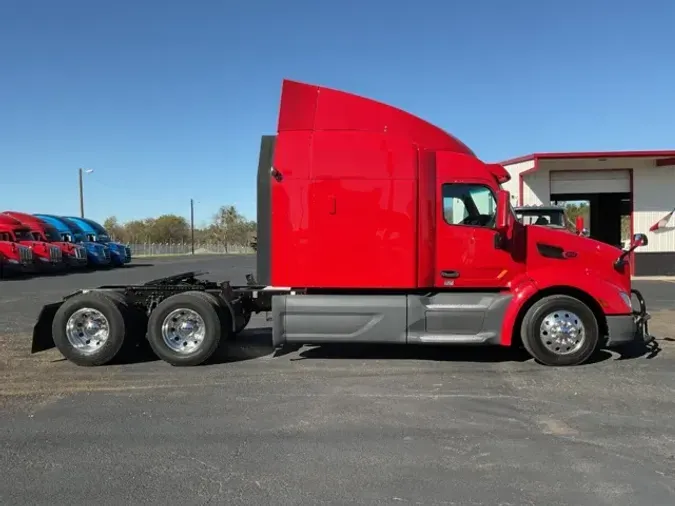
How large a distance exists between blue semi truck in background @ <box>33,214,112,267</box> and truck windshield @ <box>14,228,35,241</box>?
328 centimetres

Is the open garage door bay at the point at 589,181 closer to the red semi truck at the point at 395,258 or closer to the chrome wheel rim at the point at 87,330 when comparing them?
the red semi truck at the point at 395,258

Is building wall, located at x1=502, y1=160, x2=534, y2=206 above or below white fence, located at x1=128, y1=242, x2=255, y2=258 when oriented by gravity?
above

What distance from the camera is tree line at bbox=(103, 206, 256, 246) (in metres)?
97.1

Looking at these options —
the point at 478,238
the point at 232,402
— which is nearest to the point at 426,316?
the point at 478,238

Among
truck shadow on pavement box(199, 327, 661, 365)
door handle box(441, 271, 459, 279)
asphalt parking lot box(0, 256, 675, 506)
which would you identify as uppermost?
door handle box(441, 271, 459, 279)

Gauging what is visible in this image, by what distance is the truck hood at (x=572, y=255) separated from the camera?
774cm

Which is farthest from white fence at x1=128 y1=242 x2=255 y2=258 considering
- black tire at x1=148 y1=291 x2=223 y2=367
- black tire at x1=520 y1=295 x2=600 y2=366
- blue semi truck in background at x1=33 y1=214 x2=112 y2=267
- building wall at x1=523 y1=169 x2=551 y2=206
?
black tire at x1=520 y1=295 x2=600 y2=366

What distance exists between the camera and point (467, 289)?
7.80 m

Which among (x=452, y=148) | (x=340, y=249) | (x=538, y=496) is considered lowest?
(x=538, y=496)

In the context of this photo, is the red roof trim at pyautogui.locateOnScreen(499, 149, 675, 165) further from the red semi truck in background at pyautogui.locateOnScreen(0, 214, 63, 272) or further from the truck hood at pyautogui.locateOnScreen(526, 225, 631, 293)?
the red semi truck in background at pyautogui.locateOnScreen(0, 214, 63, 272)

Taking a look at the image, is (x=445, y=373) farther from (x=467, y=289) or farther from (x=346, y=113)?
(x=346, y=113)

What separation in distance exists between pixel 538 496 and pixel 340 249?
434 centimetres

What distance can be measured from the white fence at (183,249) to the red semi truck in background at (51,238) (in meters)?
37.5

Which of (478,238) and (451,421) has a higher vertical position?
(478,238)
